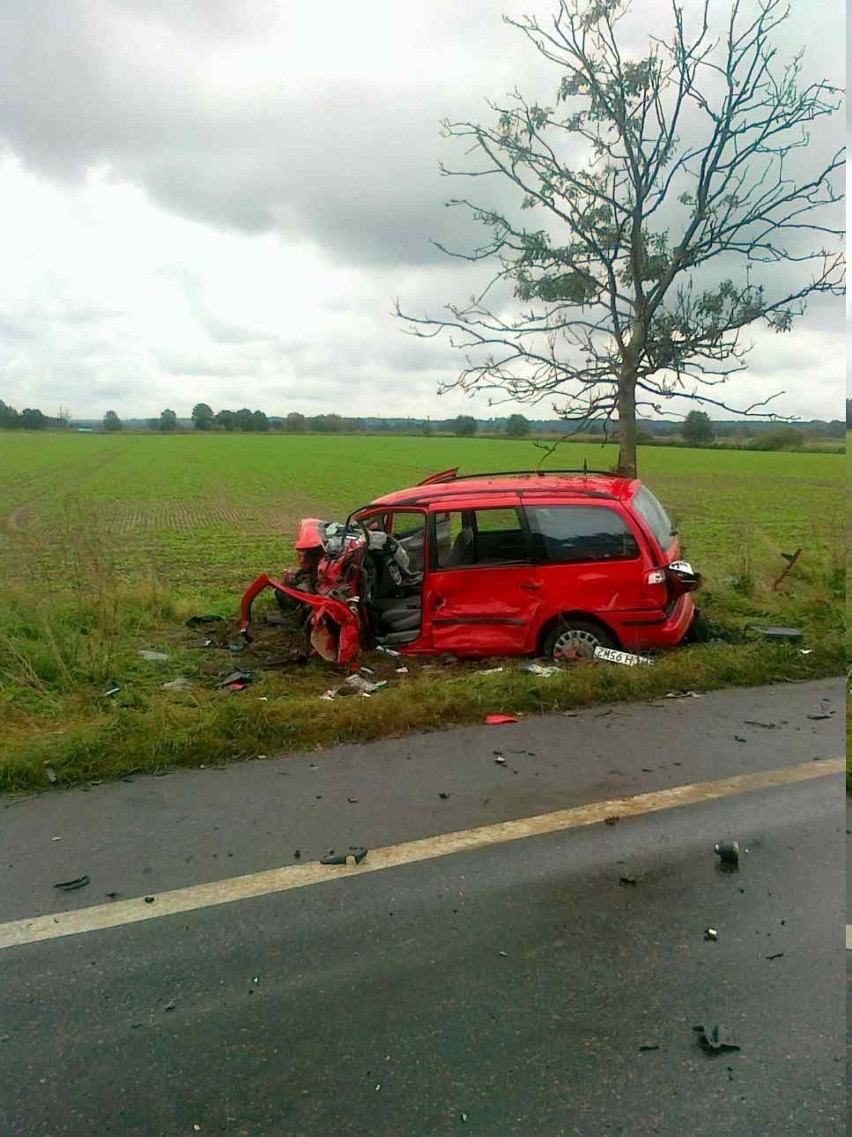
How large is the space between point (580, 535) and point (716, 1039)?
471 cm

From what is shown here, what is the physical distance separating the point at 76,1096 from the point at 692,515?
79.6 ft

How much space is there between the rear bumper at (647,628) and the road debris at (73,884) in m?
4.50

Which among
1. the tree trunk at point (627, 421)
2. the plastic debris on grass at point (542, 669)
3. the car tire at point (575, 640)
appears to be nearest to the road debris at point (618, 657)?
the car tire at point (575, 640)

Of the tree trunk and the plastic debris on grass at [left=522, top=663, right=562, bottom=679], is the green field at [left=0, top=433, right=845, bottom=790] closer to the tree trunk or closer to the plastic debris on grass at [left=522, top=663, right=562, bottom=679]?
the plastic debris on grass at [left=522, top=663, right=562, bottom=679]

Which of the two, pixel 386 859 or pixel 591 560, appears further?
pixel 591 560

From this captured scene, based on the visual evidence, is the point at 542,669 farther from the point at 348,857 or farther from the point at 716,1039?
the point at 716,1039

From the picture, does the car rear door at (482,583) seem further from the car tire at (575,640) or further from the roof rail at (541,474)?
the roof rail at (541,474)

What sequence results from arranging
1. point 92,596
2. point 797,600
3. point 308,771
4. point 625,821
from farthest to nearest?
1. point 797,600
2. point 92,596
3. point 308,771
4. point 625,821

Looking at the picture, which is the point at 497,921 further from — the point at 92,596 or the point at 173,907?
the point at 92,596

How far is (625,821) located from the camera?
3947 mm

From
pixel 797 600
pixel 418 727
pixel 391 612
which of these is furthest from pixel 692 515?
pixel 418 727

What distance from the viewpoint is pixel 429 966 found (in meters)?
2.88

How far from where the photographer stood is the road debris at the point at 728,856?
349 cm

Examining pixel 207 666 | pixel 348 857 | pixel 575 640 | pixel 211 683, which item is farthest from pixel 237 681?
pixel 348 857
